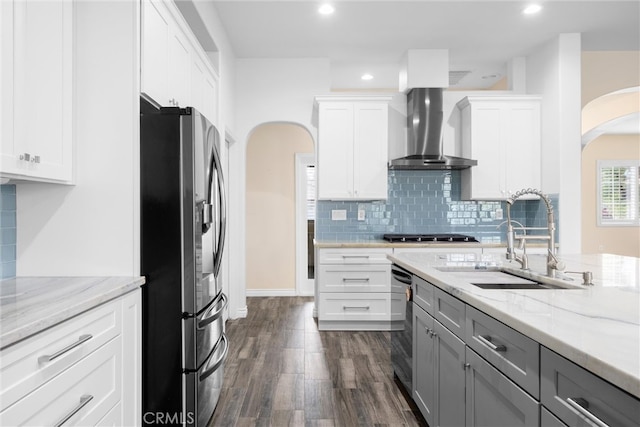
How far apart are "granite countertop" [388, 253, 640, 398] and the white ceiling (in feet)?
8.86

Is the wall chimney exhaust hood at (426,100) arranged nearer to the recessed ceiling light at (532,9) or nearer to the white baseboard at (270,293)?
the recessed ceiling light at (532,9)

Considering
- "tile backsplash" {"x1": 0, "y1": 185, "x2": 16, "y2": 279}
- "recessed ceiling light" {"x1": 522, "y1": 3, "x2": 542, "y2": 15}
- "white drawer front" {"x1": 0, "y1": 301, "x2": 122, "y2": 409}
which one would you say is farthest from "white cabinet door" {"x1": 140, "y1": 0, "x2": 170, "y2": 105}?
"recessed ceiling light" {"x1": 522, "y1": 3, "x2": 542, "y2": 15}

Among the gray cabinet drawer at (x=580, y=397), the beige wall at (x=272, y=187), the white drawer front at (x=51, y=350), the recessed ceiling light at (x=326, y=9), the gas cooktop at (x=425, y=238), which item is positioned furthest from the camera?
the beige wall at (x=272, y=187)

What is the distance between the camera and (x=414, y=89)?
4348 millimetres

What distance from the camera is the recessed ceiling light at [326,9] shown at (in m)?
3.45

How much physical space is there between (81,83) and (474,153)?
3806 mm

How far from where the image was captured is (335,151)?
4.26 metres

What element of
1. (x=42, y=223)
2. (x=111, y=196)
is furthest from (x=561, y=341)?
(x=42, y=223)

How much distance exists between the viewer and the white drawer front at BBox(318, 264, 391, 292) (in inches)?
159

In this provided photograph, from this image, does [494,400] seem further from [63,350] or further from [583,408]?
[63,350]

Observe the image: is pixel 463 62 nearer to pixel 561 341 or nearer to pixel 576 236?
pixel 576 236

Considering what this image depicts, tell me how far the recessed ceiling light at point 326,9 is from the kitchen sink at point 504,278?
8.32ft

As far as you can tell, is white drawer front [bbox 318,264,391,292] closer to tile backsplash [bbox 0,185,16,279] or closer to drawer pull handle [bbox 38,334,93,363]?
tile backsplash [bbox 0,185,16,279]

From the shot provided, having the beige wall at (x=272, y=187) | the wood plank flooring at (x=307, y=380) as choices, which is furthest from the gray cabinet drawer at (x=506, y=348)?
the beige wall at (x=272, y=187)
